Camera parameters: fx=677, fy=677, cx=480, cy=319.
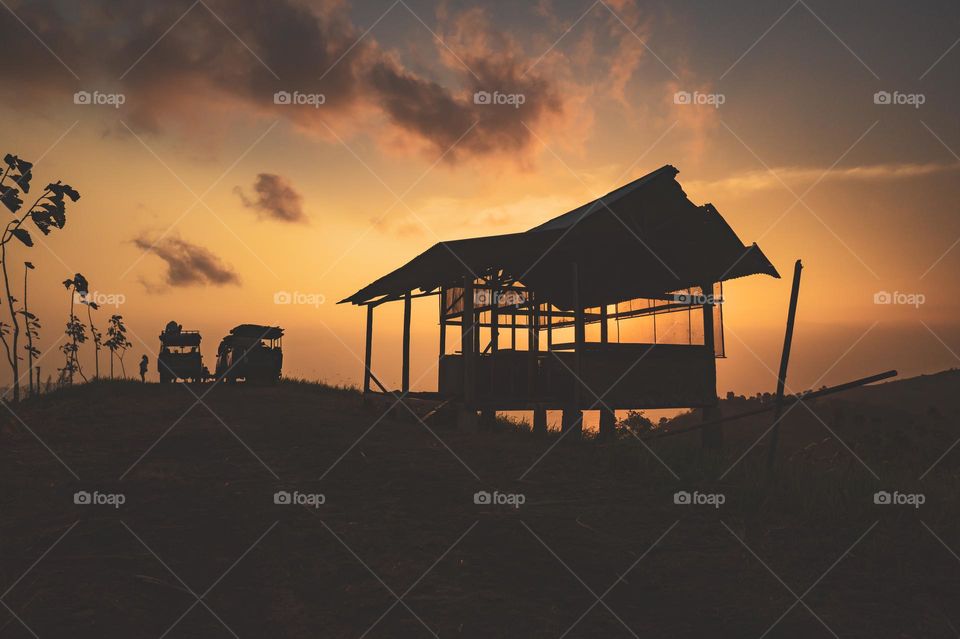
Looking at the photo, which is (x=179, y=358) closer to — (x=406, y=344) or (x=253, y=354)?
(x=253, y=354)

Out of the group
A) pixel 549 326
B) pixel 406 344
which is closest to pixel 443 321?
pixel 406 344

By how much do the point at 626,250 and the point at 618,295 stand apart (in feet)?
7.63

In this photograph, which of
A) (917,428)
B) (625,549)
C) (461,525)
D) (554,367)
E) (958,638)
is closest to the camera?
(958,638)

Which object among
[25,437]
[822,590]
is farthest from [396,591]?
[25,437]

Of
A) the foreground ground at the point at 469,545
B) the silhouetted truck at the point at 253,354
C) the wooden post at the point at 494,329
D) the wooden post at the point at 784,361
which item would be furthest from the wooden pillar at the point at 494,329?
the silhouetted truck at the point at 253,354

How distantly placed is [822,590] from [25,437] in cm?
1377

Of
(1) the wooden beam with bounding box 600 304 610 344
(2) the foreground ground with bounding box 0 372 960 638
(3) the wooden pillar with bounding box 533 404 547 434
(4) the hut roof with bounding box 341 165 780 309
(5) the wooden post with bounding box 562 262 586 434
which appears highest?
(4) the hut roof with bounding box 341 165 780 309

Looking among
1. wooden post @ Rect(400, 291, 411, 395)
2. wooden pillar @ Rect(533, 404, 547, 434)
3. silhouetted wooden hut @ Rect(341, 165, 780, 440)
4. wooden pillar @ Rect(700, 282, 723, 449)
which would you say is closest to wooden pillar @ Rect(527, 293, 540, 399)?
silhouetted wooden hut @ Rect(341, 165, 780, 440)

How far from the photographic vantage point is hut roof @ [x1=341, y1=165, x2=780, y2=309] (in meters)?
14.6

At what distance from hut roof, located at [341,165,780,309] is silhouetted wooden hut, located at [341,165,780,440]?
0.03m

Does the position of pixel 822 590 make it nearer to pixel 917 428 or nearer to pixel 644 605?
pixel 644 605

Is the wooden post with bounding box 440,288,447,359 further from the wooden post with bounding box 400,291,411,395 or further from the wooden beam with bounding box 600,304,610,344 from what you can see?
the wooden beam with bounding box 600,304,610,344

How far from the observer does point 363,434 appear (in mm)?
14188

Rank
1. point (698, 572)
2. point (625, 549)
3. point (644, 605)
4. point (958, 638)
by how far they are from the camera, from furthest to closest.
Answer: point (625, 549)
point (698, 572)
point (644, 605)
point (958, 638)
